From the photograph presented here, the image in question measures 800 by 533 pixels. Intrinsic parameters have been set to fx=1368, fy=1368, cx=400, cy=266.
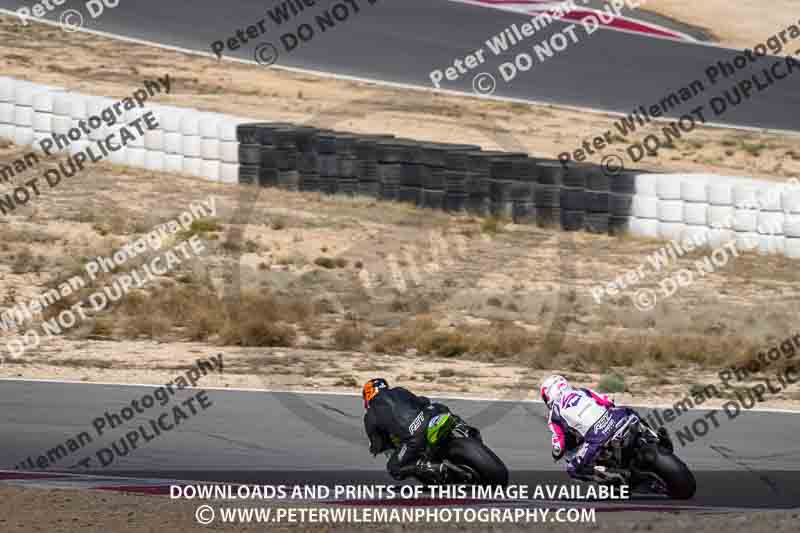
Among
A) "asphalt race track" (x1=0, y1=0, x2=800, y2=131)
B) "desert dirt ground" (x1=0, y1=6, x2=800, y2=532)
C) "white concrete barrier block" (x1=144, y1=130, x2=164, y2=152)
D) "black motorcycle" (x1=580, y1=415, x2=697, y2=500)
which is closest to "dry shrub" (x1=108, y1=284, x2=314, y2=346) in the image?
"desert dirt ground" (x1=0, y1=6, x2=800, y2=532)

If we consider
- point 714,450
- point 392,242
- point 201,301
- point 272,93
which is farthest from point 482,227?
point 714,450

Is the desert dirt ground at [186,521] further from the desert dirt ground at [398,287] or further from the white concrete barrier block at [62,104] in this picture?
the white concrete barrier block at [62,104]

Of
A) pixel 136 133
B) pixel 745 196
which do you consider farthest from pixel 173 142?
pixel 745 196

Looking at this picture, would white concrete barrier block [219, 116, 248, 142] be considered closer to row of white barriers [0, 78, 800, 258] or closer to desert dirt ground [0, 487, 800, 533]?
row of white barriers [0, 78, 800, 258]

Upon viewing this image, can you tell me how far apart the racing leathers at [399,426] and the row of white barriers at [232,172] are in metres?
10.5

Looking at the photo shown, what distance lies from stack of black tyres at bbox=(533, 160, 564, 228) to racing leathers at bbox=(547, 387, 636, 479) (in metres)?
10.5

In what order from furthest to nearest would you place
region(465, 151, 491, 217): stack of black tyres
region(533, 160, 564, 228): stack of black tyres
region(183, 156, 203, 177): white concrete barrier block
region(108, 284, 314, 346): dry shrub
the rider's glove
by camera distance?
region(183, 156, 203, 177): white concrete barrier block < region(465, 151, 491, 217): stack of black tyres < region(533, 160, 564, 228): stack of black tyres < region(108, 284, 314, 346): dry shrub < the rider's glove

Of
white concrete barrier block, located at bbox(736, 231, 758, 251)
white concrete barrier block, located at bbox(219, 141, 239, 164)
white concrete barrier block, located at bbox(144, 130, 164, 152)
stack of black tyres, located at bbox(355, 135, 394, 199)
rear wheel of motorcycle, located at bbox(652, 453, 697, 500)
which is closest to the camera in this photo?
rear wheel of motorcycle, located at bbox(652, 453, 697, 500)

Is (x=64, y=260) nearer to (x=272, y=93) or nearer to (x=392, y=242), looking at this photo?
(x=392, y=242)

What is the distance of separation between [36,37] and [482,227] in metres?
13.5

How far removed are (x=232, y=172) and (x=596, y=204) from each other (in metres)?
6.26

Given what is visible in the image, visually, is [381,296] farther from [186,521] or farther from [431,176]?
[186,521]

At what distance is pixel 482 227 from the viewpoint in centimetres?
2130

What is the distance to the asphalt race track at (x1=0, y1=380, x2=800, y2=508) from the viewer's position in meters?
11.0
